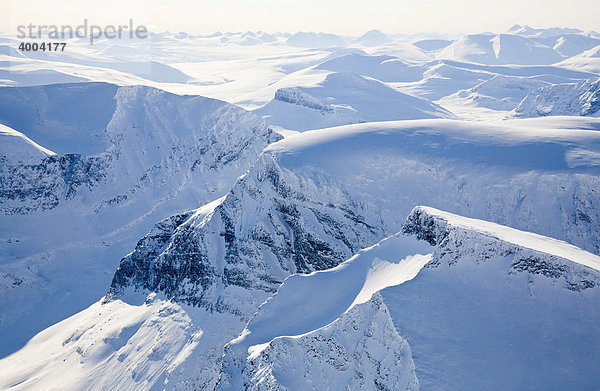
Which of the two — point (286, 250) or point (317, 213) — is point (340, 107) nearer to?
point (317, 213)

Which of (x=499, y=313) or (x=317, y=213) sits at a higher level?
(x=499, y=313)

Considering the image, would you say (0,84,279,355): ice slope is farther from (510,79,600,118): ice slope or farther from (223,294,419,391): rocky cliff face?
(510,79,600,118): ice slope

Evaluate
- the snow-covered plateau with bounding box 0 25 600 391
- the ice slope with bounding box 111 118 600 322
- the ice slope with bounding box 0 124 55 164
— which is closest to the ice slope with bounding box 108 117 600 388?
the ice slope with bounding box 111 118 600 322

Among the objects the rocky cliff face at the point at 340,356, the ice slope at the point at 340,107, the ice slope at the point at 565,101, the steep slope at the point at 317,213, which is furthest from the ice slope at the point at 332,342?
the ice slope at the point at 565,101

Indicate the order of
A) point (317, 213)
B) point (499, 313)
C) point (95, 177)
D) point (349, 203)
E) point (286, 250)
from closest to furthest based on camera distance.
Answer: point (499, 313)
point (286, 250)
point (317, 213)
point (349, 203)
point (95, 177)

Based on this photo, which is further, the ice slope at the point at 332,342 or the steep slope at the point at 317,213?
the steep slope at the point at 317,213

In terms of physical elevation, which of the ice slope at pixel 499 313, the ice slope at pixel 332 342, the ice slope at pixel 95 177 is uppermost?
the ice slope at pixel 499 313

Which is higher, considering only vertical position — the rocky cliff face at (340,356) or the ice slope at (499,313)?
the ice slope at (499,313)

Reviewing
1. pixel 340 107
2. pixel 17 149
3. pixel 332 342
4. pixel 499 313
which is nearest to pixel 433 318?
pixel 499 313

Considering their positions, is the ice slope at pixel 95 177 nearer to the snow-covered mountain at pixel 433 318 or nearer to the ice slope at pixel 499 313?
the snow-covered mountain at pixel 433 318
